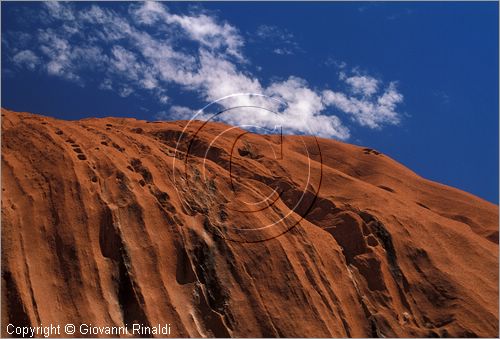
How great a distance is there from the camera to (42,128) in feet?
101

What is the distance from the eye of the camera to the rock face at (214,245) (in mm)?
24516

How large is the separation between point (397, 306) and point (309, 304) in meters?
5.14

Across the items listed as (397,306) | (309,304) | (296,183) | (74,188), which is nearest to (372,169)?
(296,183)

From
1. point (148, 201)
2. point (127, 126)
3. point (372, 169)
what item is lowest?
point (148, 201)

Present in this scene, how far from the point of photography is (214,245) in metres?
28.0

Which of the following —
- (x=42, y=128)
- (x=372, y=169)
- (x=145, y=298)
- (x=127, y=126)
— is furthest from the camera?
(x=372, y=169)

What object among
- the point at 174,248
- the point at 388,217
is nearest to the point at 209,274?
the point at 174,248

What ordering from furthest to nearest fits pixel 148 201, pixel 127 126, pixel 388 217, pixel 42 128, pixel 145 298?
pixel 127 126, pixel 388 217, pixel 42 128, pixel 148 201, pixel 145 298

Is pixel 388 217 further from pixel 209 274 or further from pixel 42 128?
pixel 42 128

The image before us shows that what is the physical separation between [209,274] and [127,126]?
16.2 meters

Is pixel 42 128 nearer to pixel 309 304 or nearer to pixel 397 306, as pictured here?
pixel 309 304

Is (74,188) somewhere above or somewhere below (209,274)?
above

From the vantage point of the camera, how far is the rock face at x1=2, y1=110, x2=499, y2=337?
24.5m

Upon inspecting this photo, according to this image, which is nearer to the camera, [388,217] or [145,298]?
[145,298]
